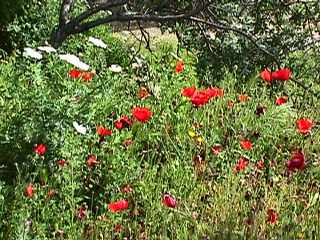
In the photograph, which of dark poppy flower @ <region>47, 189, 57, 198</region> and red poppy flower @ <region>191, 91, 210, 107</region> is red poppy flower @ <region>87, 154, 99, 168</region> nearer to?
dark poppy flower @ <region>47, 189, 57, 198</region>

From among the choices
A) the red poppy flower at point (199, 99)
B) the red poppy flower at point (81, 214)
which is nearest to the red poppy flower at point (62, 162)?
the red poppy flower at point (81, 214)

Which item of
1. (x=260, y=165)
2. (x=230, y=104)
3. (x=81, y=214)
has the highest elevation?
(x=230, y=104)

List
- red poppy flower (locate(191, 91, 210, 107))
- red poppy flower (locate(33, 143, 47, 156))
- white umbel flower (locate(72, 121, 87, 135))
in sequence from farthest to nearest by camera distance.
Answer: red poppy flower (locate(191, 91, 210, 107))
white umbel flower (locate(72, 121, 87, 135))
red poppy flower (locate(33, 143, 47, 156))

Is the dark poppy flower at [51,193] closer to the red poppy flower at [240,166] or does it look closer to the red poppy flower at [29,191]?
the red poppy flower at [29,191]

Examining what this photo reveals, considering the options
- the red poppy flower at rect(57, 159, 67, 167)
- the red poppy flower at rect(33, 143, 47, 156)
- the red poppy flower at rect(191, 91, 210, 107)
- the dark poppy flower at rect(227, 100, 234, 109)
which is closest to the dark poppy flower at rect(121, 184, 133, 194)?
the red poppy flower at rect(57, 159, 67, 167)

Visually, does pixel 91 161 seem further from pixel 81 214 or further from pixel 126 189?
pixel 81 214

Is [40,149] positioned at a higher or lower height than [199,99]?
lower

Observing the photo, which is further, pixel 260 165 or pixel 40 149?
pixel 260 165

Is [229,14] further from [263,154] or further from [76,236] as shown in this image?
[76,236]

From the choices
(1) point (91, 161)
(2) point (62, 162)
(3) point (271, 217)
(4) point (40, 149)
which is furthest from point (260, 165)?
(4) point (40, 149)

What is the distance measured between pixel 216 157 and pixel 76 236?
95 cm

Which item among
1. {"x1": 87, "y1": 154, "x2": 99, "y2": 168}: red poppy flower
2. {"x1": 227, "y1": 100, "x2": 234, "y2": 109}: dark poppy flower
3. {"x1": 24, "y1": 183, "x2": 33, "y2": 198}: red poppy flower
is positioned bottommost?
{"x1": 24, "y1": 183, "x2": 33, "y2": 198}: red poppy flower

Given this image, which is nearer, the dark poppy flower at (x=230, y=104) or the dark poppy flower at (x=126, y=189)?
the dark poppy flower at (x=126, y=189)

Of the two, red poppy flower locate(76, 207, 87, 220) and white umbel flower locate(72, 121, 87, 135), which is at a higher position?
white umbel flower locate(72, 121, 87, 135)
